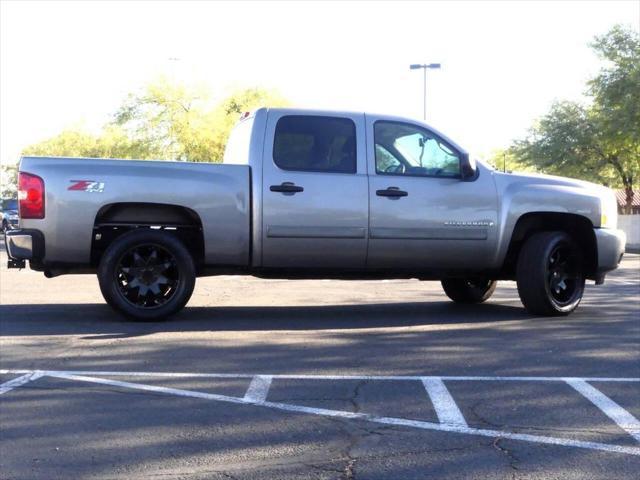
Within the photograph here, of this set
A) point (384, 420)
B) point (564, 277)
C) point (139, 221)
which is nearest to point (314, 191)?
point (139, 221)

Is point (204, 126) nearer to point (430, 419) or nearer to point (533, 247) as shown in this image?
point (533, 247)

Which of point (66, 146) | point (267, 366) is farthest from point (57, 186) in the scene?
point (66, 146)

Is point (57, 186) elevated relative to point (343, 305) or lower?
elevated

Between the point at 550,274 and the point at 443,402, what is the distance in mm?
4391

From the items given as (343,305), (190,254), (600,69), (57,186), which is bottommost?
(343,305)

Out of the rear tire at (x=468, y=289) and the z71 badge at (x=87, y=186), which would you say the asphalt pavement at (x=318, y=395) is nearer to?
the rear tire at (x=468, y=289)

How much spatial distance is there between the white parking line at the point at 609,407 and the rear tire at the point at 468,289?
4768 millimetres

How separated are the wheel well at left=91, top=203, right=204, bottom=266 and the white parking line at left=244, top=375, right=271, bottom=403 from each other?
2848mm

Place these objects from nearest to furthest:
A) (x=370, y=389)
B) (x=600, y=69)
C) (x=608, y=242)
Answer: (x=370, y=389), (x=608, y=242), (x=600, y=69)

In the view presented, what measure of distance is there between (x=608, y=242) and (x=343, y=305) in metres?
3.28

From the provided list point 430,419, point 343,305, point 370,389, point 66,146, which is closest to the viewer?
point 430,419

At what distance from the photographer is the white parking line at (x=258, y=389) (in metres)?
5.94

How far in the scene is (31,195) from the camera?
8.63 meters

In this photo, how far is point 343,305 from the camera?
37.0ft
